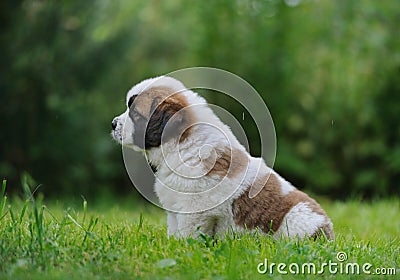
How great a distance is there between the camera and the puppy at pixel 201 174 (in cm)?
407

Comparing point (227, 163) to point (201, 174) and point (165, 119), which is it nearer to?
point (201, 174)

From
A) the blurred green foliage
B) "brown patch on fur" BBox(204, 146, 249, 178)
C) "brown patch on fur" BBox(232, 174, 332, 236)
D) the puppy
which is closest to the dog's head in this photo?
the puppy

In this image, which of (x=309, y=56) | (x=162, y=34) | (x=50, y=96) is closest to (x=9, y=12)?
(x=50, y=96)

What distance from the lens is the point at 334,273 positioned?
3.68 m

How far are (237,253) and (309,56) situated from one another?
367 inches

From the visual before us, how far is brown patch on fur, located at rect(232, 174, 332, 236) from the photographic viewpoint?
4152mm

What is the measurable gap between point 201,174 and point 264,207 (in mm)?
549

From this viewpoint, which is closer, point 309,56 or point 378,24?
point 378,24

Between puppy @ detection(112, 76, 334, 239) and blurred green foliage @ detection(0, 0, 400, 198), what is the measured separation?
640cm

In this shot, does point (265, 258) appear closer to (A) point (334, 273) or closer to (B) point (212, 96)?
(A) point (334, 273)

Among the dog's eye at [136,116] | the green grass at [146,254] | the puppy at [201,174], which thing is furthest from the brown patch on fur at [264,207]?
the dog's eye at [136,116]

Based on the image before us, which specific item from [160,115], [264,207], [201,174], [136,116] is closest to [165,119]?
[160,115]

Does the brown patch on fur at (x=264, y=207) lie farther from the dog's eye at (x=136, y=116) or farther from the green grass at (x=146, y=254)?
the dog's eye at (x=136, y=116)

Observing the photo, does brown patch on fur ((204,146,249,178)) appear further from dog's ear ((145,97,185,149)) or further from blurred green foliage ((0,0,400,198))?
blurred green foliage ((0,0,400,198))
